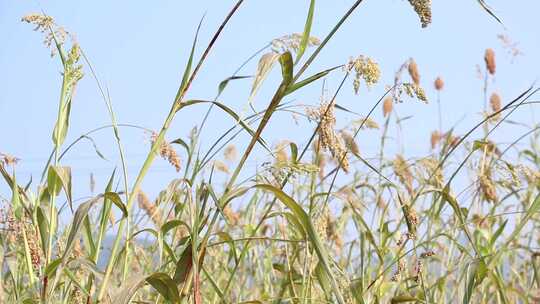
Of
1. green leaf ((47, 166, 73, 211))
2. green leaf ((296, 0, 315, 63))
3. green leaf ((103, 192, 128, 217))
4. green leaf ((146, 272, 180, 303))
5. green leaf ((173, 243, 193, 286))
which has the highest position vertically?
green leaf ((296, 0, 315, 63))

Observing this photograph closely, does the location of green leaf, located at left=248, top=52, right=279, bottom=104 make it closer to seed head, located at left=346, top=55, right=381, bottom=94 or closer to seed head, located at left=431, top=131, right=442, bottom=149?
seed head, located at left=346, top=55, right=381, bottom=94

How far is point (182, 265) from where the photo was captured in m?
1.10

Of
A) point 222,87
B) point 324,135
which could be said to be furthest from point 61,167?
point 324,135

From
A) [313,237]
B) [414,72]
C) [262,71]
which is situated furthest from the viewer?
[414,72]

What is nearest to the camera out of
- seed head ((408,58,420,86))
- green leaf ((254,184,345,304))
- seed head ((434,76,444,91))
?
green leaf ((254,184,345,304))

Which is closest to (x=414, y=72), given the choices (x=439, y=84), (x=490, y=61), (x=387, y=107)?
(x=387, y=107)

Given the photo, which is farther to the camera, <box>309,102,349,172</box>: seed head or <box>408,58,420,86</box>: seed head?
<box>408,58,420,86</box>: seed head

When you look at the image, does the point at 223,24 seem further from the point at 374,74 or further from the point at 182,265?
the point at 182,265

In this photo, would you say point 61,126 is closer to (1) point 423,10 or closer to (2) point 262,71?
(2) point 262,71

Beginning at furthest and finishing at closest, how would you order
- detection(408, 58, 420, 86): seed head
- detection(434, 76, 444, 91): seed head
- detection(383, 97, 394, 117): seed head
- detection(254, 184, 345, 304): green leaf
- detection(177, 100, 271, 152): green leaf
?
detection(434, 76, 444, 91): seed head < detection(383, 97, 394, 117): seed head < detection(408, 58, 420, 86): seed head < detection(177, 100, 271, 152): green leaf < detection(254, 184, 345, 304): green leaf

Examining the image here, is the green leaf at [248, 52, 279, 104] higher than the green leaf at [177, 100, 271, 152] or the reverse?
higher

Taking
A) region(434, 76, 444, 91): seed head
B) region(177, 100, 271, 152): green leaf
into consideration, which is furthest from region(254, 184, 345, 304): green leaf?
region(434, 76, 444, 91): seed head

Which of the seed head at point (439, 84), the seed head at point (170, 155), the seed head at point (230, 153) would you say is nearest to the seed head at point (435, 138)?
the seed head at point (439, 84)

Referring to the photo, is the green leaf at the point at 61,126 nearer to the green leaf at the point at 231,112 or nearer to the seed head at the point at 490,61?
the green leaf at the point at 231,112
